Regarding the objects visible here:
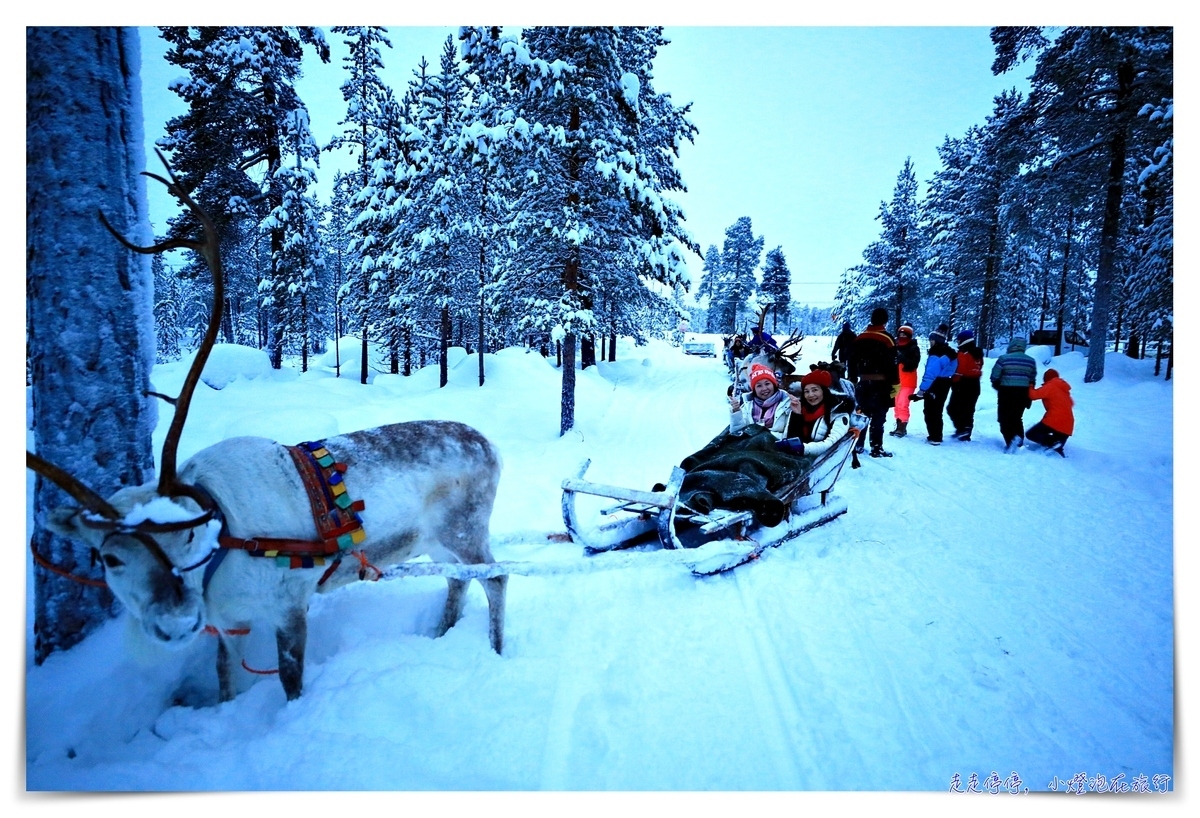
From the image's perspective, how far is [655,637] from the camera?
2.75 meters

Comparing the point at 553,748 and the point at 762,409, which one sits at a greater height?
the point at 762,409

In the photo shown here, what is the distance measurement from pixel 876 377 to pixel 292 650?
803 cm

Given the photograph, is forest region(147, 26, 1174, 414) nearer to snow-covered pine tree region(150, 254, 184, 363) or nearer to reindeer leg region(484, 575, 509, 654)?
snow-covered pine tree region(150, 254, 184, 363)

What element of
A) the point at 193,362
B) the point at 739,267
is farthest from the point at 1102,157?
the point at 739,267

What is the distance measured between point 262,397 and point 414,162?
9.62m

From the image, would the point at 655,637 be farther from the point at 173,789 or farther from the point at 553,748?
the point at 173,789

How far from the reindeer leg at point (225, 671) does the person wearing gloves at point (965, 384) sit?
33.3 ft

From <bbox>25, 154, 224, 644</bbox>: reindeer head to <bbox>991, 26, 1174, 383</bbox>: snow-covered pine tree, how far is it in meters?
4.55

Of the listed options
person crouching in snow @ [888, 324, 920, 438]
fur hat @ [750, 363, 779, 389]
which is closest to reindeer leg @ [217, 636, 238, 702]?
fur hat @ [750, 363, 779, 389]

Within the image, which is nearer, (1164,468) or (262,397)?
(1164,468)

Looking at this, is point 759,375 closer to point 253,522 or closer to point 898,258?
point 253,522

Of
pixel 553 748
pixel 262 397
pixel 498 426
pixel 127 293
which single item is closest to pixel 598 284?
pixel 498 426

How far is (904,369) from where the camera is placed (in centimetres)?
884

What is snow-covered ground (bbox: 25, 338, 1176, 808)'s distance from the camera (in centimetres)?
198
